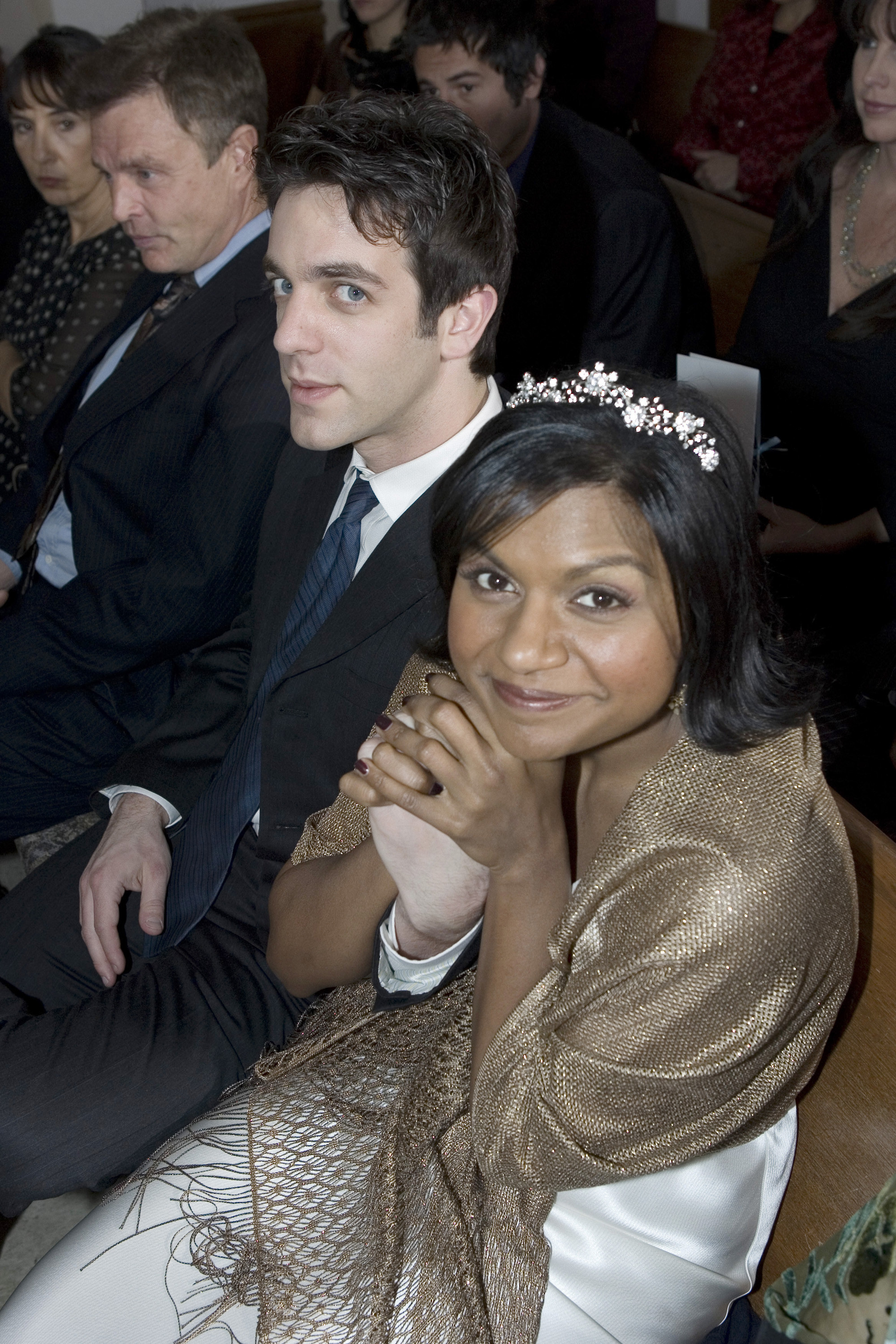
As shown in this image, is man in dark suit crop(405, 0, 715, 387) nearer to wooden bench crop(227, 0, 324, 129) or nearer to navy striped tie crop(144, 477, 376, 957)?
navy striped tie crop(144, 477, 376, 957)

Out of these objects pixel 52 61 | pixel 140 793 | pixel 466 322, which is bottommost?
pixel 140 793

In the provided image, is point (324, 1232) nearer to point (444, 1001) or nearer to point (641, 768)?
point (444, 1001)

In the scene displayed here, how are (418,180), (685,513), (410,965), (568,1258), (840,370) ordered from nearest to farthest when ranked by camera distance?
(685,513), (568,1258), (410,965), (418,180), (840,370)

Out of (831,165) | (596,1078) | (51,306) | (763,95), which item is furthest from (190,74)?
(763,95)

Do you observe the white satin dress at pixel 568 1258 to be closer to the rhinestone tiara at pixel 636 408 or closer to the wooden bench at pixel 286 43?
the rhinestone tiara at pixel 636 408

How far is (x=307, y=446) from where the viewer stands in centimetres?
161

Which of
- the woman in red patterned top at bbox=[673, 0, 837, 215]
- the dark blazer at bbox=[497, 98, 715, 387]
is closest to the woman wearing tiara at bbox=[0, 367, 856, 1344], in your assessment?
the dark blazer at bbox=[497, 98, 715, 387]

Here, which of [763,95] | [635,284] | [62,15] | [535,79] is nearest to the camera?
[635,284]

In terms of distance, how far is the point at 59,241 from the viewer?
292 centimetres

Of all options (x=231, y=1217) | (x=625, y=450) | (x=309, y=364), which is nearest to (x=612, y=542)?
(x=625, y=450)

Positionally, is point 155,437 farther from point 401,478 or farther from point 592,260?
point 592,260

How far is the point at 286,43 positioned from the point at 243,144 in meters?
3.10

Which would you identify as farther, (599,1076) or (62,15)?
(62,15)

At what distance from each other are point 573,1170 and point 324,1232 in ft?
1.00
